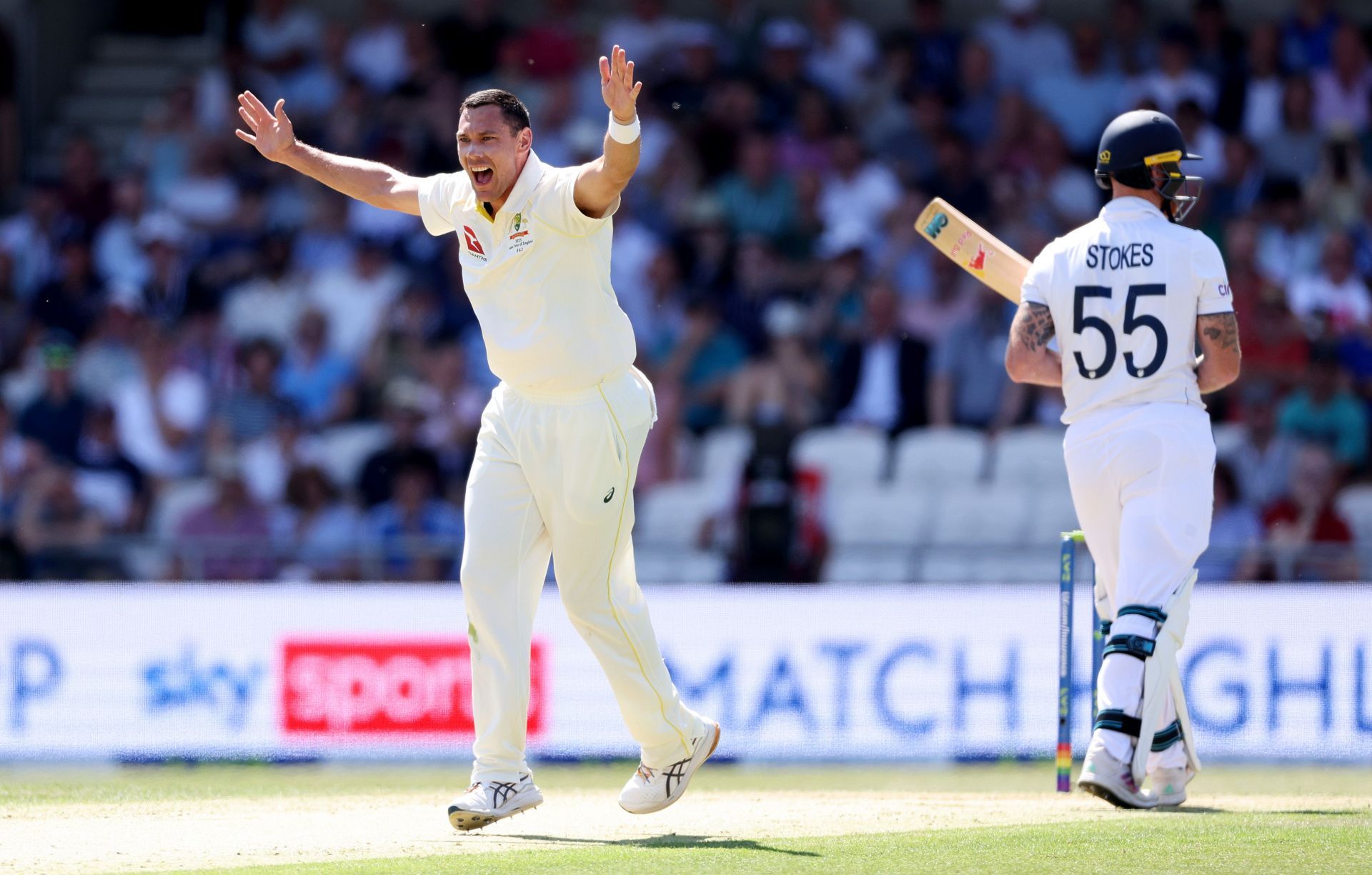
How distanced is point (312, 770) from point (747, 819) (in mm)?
3455

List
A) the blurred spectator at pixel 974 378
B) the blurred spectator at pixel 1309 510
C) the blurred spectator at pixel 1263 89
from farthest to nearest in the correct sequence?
the blurred spectator at pixel 1263 89, the blurred spectator at pixel 974 378, the blurred spectator at pixel 1309 510

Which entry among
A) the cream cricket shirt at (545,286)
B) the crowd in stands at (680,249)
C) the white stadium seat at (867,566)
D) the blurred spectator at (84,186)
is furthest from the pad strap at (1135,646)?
the blurred spectator at (84,186)

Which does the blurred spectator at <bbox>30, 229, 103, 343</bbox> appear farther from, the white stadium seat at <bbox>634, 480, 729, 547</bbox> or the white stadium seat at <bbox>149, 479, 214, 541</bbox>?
the white stadium seat at <bbox>634, 480, 729, 547</bbox>

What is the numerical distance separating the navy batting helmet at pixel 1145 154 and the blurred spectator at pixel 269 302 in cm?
784

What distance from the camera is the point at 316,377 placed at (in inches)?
521

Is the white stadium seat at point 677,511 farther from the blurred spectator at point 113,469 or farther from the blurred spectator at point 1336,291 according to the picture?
the blurred spectator at point 1336,291

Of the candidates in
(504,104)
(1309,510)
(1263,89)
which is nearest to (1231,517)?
(1309,510)

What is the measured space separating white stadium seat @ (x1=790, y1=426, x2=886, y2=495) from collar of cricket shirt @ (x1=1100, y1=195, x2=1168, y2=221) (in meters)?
5.21

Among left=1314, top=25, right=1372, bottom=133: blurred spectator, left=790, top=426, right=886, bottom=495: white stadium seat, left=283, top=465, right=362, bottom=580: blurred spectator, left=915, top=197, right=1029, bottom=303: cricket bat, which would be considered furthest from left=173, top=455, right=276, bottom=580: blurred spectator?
left=1314, top=25, right=1372, bottom=133: blurred spectator

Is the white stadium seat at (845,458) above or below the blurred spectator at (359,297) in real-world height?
below

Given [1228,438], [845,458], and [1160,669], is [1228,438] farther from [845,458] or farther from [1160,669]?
[1160,669]

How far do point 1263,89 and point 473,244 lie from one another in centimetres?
896

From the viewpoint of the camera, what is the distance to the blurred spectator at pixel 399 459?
39.1 ft

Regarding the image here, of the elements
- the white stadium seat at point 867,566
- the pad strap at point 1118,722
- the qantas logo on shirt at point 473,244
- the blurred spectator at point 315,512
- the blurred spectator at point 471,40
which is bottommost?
the pad strap at point 1118,722
